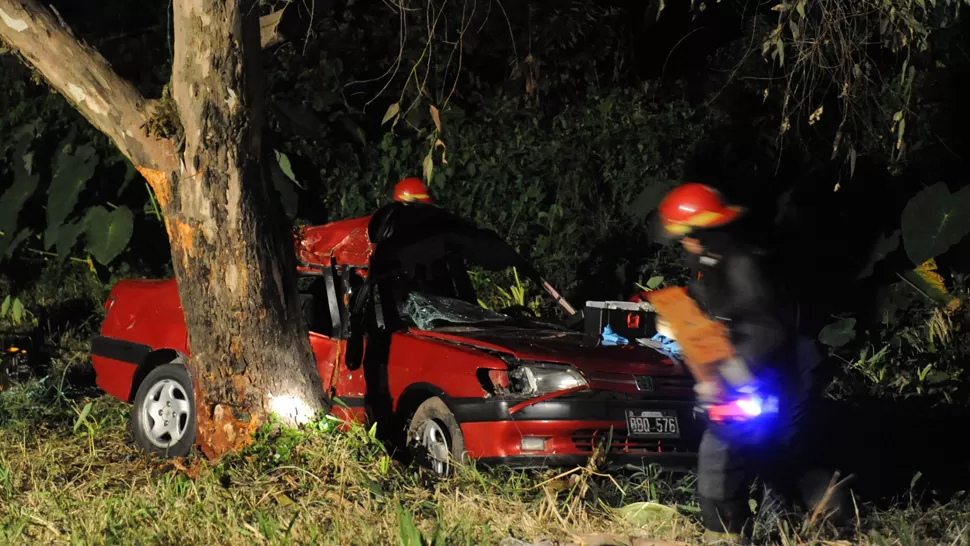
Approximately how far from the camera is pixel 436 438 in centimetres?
679

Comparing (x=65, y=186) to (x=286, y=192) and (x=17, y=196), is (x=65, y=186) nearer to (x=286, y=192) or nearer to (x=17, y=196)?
(x=17, y=196)

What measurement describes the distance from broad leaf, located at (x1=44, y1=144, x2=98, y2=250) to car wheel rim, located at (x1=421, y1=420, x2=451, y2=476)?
7.05m

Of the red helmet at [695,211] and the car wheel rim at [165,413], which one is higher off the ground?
the red helmet at [695,211]

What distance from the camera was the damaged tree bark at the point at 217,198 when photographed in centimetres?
668

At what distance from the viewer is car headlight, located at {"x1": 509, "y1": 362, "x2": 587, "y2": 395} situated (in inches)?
256

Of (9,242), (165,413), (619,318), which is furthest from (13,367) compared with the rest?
(619,318)

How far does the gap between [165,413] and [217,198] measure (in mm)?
1696

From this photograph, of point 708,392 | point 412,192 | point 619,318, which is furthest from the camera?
point 412,192

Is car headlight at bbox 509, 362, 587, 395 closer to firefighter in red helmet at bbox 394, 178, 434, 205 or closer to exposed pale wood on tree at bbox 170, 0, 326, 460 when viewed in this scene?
exposed pale wood on tree at bbox 170, 0, 326, 460

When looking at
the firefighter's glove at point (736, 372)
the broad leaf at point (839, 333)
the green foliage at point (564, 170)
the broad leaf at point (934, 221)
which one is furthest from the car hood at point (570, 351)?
the green foliage at point (564, 170)

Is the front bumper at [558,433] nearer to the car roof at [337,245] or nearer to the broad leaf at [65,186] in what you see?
the car roof at [337,245]

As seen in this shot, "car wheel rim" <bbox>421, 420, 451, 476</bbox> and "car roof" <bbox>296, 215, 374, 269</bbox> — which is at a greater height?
"car roof" <bbox>296, 215, 374, 269</bbox>

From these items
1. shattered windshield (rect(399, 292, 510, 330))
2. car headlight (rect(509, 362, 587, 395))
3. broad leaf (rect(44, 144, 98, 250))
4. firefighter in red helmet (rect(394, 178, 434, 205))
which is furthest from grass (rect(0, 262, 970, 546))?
broad leaf (rect(44, 144, 98, 250))

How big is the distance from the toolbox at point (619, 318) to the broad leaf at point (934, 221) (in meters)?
2.76
